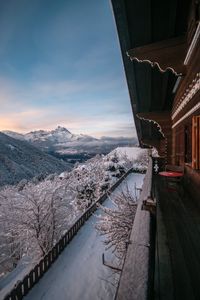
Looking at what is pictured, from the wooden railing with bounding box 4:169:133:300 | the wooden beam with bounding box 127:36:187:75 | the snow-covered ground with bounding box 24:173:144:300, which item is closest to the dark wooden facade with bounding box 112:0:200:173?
the wooden beam with bounding box 127:36:187:75

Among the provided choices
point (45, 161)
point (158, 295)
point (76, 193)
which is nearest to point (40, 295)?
point (158, 295)

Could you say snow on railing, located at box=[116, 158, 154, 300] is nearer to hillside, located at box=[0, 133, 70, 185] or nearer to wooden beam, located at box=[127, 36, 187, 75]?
wooden beam, located at box=[127, 36, 187, 75]

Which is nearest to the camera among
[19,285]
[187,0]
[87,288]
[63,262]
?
[187,0]

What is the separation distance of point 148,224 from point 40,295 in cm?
723

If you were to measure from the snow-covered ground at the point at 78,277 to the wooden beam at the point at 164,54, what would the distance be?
23.4 ft

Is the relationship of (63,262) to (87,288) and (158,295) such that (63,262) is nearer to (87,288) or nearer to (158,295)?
(87,288)

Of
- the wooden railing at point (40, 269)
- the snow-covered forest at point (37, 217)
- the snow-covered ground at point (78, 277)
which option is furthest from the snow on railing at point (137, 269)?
the snow-covered forest at point (37, 217)

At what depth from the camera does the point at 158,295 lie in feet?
7.04

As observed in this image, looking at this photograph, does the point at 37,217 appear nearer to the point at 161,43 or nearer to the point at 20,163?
the point at 161,43

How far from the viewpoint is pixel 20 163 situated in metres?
77.0

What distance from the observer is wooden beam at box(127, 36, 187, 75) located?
446 cm

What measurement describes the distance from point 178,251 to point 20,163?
3126 inches

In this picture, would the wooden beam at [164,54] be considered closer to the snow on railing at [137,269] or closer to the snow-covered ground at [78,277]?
the snow on railing at [137,269]

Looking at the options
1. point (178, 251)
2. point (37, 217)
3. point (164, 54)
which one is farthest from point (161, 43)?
point (37, 217)
